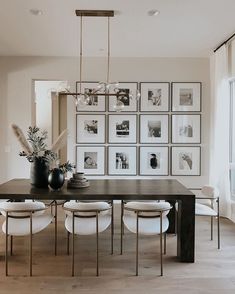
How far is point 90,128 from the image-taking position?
5.80 m

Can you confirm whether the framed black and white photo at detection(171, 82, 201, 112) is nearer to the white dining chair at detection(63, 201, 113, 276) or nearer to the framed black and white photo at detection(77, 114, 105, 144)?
the framed black and white photo at detection(77, 114, 105, 144)

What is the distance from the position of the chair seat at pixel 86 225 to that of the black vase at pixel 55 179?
1.27 ft

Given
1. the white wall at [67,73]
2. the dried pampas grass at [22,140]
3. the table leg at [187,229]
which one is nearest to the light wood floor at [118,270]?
the table leg at [187,229]

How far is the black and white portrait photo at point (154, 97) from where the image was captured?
5.77m

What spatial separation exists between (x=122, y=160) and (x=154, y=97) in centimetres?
139

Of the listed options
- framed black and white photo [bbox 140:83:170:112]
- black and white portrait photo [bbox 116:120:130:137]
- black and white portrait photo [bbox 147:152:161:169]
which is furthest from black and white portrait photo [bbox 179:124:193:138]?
black and white portrait photo [bbox 116:120:130:137]

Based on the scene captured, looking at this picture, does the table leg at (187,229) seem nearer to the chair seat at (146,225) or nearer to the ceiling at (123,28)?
the chair seat at (146,225)

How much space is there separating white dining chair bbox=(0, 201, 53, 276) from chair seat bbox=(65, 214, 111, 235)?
0.30 meters

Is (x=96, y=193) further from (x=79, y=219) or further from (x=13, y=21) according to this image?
(x=13, y=21)

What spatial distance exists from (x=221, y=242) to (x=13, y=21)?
408 centimetres

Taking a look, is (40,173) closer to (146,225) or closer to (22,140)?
(22,140)

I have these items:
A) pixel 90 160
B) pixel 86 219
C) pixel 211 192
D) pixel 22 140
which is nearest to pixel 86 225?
pixel 86 219

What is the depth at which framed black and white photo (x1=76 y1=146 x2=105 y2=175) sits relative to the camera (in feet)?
19.1

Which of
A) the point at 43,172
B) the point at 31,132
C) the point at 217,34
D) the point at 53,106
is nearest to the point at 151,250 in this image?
the point at 43,172
